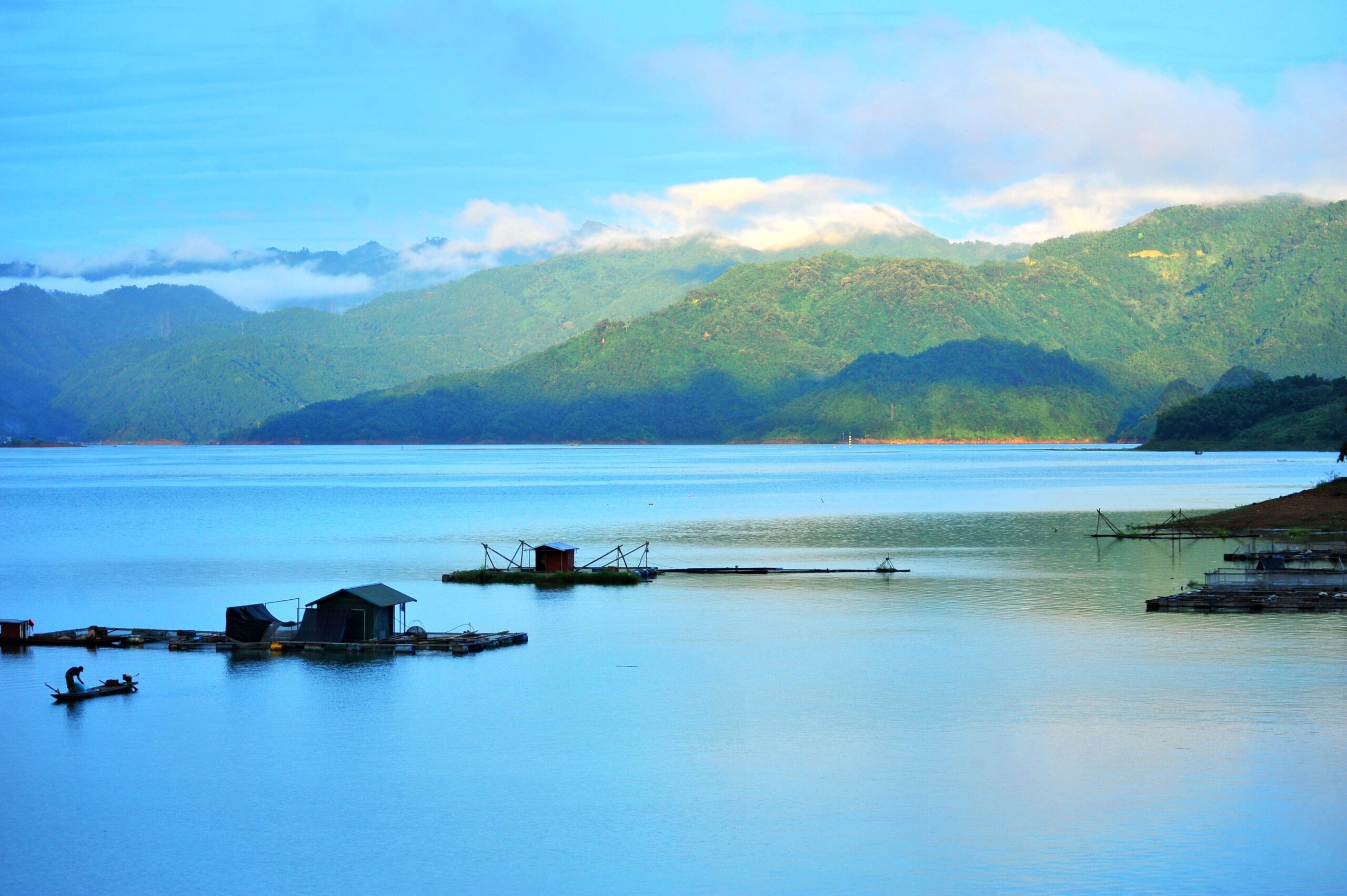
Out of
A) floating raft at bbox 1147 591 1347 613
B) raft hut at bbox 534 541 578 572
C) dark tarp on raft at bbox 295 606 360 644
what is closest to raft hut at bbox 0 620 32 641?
dark tarp on raft at bbox 295 606 360 644

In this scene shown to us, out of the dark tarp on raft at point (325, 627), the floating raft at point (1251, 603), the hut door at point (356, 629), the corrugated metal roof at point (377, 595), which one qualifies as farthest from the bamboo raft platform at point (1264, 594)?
the dark tarp on raft at point (325, 627)

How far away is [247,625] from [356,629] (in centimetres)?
333

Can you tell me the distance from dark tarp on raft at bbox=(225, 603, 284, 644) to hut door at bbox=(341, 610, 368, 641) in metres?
2.32

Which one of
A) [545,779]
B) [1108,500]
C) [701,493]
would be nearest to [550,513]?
[701,493]

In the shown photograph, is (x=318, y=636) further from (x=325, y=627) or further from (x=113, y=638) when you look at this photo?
(x=113, y=638)

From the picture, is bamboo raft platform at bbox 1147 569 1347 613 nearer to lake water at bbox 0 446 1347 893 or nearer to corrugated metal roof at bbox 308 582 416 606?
lake water at bbox 0 446 1347 893

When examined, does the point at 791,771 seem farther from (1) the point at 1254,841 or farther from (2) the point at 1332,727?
(2) the point at 1332,727

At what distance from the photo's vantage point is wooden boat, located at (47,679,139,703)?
3347cm

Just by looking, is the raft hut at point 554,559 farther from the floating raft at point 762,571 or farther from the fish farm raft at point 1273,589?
the fish farm raft at point 1273,589

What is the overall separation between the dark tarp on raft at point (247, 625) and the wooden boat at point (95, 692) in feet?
19.9

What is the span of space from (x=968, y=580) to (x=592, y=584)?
1510 cm

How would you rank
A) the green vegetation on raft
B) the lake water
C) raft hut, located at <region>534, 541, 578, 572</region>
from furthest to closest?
1. raft hut, located at <region>534, 541, 578, 572</region>
2. the green vegetation on raft
3. the lake water

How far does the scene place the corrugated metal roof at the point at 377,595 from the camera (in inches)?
1609

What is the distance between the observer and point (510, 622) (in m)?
46.8
